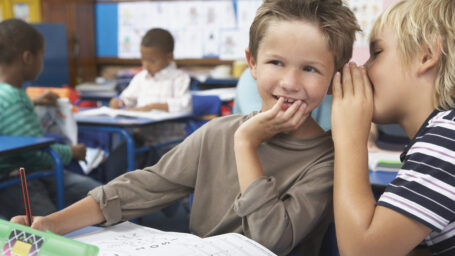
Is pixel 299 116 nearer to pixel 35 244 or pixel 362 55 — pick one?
pixel 35 244

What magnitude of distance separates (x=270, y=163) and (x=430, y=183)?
1.03 feet

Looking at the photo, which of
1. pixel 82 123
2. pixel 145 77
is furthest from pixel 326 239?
pixel 145 77

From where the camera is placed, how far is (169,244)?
26.6 inches

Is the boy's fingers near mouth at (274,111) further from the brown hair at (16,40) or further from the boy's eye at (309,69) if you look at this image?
the brown hair at (16,40)

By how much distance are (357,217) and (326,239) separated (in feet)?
0.73

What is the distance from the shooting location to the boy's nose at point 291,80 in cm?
83

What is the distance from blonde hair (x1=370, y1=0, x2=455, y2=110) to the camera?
754 millimetres

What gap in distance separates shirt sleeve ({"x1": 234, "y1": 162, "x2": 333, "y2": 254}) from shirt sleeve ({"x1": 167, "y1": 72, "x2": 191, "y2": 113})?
2.30m

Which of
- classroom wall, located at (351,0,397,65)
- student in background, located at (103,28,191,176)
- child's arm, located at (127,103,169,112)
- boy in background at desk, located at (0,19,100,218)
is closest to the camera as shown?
classroom wall, located at (351,0,397,65)

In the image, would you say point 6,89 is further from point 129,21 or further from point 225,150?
point 129,21

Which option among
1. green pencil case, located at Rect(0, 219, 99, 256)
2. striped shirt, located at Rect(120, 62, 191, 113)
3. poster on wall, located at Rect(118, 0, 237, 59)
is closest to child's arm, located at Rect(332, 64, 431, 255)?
green pencil case, located at Rect(0, 219, 99, 256)

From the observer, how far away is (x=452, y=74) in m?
0.75

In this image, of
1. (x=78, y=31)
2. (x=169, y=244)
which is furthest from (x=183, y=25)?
(x=169, y=244)

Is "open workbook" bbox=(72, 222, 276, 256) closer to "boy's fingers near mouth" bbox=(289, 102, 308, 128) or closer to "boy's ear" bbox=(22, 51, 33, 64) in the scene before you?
"boy's fingers near mouth" bbox=(289, 102, 308, 128)
